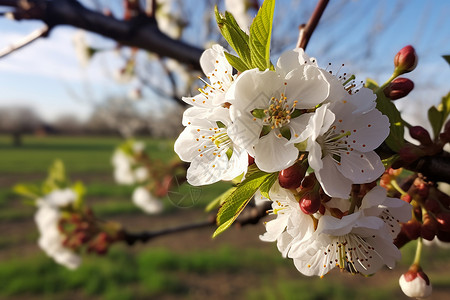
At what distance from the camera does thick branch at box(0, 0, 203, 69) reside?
1.28m

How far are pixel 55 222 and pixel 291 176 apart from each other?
1.86 metres

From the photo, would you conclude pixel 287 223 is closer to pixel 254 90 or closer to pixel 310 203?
pixel 310 203

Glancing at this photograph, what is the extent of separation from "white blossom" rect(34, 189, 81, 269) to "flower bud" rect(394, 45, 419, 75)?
5.68 ft

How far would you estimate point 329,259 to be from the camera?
0.67 meters

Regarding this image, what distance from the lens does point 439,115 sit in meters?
0.76

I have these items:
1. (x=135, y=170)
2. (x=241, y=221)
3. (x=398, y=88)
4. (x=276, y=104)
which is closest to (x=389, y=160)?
(x=398, y=88)

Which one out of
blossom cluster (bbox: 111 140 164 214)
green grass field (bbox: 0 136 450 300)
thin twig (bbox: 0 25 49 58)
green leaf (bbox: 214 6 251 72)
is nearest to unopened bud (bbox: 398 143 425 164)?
green leaf (bbox: 214 6 251 72)

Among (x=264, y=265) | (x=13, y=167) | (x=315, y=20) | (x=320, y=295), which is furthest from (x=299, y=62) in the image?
(x=13, y=167)

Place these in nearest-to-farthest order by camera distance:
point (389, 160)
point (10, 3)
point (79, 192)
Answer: point (389, 160)
point (10, 3)
point (79, 192)

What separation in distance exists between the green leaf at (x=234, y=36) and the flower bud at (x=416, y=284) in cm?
63

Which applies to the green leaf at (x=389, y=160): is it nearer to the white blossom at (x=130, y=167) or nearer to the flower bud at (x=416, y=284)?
the flower bud at (x=416, y=284)

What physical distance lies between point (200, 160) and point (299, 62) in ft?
0.76

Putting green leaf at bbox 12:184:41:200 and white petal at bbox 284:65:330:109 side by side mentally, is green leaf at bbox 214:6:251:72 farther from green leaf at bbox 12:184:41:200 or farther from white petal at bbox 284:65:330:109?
green leaf at bbox 12:184:41:200

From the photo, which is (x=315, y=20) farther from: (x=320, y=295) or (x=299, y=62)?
(x=320, y=295)
